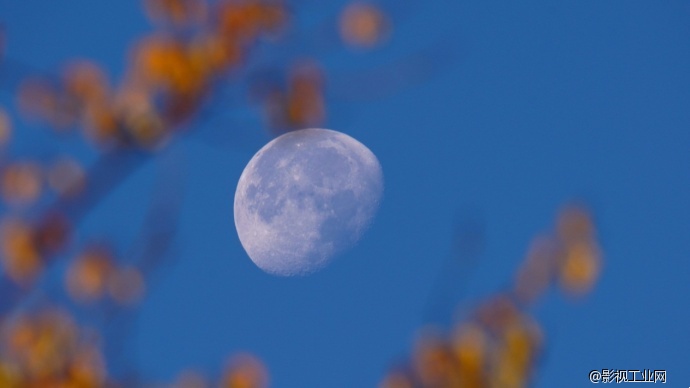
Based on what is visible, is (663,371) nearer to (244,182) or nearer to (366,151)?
(366,151)

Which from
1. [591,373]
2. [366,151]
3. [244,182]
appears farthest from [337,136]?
[591,373]

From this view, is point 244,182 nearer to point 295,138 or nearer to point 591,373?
point 295,138

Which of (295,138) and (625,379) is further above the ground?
(295,138)

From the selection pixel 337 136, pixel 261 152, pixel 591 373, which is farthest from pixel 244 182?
pixel 591 373

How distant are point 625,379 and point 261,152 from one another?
21.8 ft

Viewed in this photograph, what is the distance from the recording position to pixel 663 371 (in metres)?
14.0

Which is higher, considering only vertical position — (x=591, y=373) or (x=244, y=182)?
(x=244, y=182)

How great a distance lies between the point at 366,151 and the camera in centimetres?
1622

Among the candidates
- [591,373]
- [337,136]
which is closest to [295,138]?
[337,136]

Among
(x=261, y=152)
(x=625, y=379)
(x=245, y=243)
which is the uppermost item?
(x=261, y=152)

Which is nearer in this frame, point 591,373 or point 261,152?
point 591,373

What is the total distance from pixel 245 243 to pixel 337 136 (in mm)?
2308

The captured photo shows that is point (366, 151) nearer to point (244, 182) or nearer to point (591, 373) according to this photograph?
point (244, 182)

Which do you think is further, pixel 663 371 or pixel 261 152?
pixel 261 152
